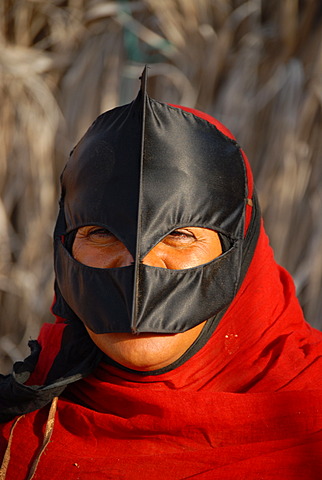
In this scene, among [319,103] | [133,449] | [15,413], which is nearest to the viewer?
[133,449]

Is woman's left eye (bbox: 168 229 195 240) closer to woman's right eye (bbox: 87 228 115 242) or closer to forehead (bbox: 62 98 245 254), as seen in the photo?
forehead (bbox: 62 98 245 254)

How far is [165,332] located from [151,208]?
28 centimetres

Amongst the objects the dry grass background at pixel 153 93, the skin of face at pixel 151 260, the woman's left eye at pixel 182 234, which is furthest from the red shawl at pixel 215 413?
the dry grass background at pixel 153 93

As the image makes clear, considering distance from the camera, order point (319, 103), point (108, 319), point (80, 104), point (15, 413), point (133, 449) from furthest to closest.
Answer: point (80, 104)
point (319, 103)
point (15, 413)
point (133, 449)
point (108, 319)

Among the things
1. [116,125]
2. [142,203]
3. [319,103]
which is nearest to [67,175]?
[116,125]

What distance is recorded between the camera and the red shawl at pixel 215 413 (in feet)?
4.92

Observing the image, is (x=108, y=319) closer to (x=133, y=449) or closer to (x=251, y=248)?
(x=133, y=449)

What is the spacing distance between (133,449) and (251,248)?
23.0 inches

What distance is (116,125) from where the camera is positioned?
163 centimetres

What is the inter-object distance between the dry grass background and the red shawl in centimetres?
116

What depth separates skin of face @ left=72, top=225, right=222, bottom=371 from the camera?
146cm

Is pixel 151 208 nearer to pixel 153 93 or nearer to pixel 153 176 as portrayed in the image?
pixel 153 176

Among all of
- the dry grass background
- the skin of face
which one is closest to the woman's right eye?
the skin of face

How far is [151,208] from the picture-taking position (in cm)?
151
